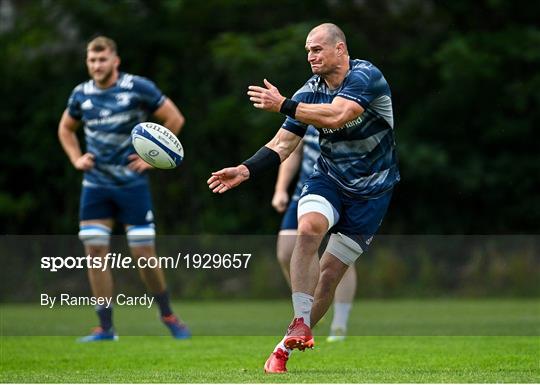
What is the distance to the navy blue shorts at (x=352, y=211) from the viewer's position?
6547mm

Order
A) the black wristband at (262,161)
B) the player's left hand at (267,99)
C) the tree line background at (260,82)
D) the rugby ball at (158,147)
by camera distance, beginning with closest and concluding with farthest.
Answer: the player's left hand at (267,99)
the black wristband at (262,161)
the rugby ball at (158,147)
the tree line background at (260,82)

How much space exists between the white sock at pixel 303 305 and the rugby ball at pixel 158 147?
3.81 ft

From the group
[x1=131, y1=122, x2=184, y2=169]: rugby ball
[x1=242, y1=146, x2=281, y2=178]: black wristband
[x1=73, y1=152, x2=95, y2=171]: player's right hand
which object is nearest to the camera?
[x1=242, y1=146, x2=281, y2=178]: black wristband

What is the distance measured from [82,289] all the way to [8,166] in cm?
340

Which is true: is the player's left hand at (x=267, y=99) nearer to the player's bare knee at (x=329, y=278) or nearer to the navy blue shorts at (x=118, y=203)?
the player's bare knee at (x=329, y=278)

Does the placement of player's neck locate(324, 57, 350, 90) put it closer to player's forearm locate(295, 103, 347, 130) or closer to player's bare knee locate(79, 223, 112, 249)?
player's forearm locate(295, 103, 347, 130)

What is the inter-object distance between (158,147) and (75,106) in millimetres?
2547

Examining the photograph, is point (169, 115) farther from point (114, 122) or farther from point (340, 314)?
point (340, 314)

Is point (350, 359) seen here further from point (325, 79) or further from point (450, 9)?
point (450, 9)

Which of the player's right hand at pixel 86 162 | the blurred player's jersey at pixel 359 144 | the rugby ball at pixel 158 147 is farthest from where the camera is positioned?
the player's right hand at pixel 86 162

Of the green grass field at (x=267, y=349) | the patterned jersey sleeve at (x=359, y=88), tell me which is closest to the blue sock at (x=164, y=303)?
the green grass field at (x=267, y=349)

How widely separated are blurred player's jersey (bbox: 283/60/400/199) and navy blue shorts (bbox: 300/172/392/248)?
0.12 feet

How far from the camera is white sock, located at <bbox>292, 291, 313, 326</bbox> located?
6176 mm

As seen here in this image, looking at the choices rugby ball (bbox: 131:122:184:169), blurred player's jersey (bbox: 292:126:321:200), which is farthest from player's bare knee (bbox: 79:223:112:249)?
rugby ball (bbox: 131:122:184:169)
